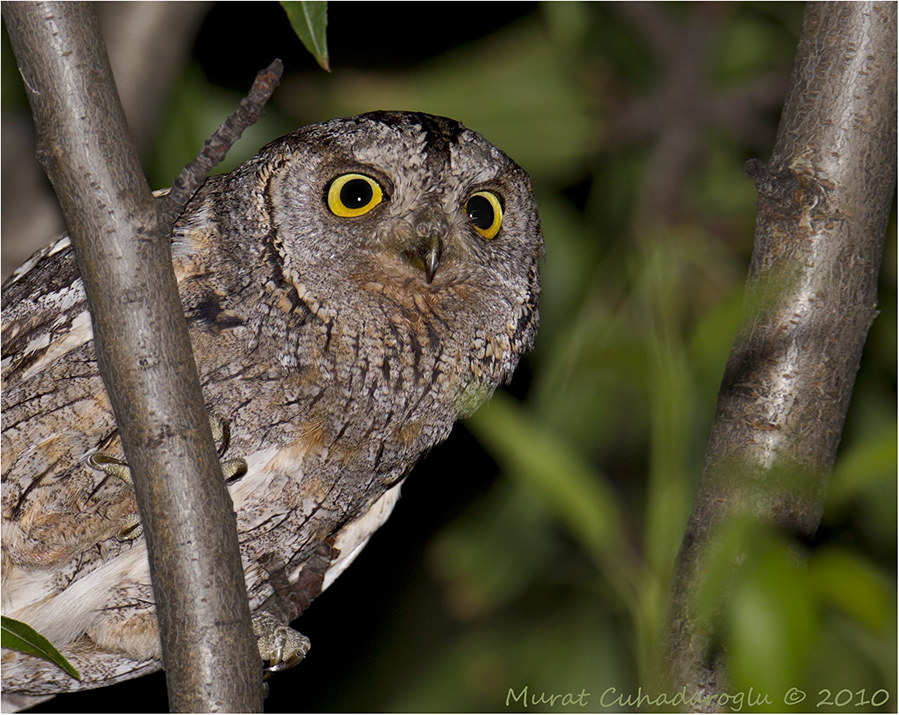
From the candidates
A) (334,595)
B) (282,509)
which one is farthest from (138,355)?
(334,595)

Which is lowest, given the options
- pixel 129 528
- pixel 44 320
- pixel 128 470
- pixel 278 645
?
pixel 278 645

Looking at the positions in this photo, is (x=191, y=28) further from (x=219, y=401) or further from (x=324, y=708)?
(x=324, y=708)

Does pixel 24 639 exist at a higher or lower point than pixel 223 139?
lower

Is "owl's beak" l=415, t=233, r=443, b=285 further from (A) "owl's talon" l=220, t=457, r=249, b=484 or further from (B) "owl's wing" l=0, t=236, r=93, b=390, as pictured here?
(B) "owl's wing" l=0, t=236, r=93, b=390

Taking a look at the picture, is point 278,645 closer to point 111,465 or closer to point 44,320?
point 111,465

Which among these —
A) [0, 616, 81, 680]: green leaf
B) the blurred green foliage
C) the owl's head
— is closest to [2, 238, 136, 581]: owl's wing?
the owl's head


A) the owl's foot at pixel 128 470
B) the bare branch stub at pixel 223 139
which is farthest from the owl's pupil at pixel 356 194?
the bare branch stub at pixel 223 139

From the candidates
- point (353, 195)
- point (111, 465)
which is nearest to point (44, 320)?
point (111, 465)
